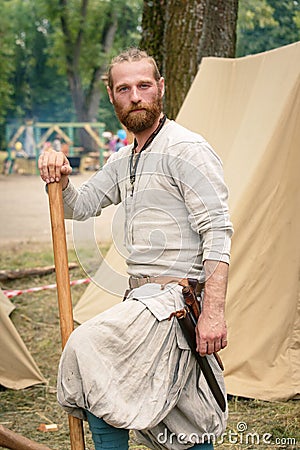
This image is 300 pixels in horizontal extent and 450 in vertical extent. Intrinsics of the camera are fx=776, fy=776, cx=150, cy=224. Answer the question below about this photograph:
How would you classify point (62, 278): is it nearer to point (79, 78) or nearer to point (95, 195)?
point (95, 195)

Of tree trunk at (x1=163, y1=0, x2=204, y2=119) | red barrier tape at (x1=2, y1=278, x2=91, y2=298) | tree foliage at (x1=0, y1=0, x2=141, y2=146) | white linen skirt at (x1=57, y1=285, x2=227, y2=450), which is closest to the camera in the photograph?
white linen skirt at (x1=57, y1=285, x2=227, y2=450)

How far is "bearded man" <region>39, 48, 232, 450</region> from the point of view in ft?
7.78

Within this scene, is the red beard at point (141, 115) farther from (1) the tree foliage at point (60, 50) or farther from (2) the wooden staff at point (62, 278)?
(1) the tree foliage at point (60, 50)

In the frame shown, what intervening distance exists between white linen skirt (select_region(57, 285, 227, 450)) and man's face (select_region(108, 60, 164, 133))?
549mm

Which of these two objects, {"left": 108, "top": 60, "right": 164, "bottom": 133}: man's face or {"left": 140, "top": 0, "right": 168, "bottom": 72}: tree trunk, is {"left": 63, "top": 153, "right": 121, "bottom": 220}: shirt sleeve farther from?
{"left": 140, "top": 0, "right": 168, "bottom": 72}: tree trunk

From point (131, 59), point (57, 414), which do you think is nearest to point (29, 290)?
point (57, 414)

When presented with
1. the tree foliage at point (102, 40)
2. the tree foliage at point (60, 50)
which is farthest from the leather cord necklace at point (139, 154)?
the tree foliage at point (60, 50)

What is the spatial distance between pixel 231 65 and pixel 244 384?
198 centimetres

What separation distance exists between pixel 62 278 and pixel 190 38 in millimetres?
3545

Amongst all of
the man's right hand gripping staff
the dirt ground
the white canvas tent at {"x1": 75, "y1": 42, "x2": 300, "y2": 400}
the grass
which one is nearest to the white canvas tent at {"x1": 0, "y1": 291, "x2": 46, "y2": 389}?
the grass

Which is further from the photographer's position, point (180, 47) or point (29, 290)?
point (29, 290)

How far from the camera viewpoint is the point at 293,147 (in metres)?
4.14

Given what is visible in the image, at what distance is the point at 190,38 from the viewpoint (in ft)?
18.9

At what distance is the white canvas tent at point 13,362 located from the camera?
170 inches
